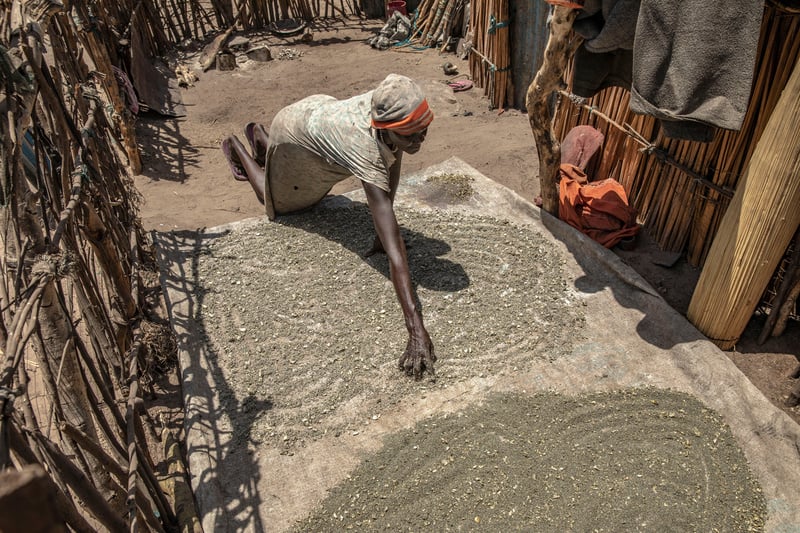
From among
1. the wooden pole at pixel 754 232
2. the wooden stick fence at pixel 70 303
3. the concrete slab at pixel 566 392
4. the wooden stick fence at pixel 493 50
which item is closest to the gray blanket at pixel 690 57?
the wooden pole at pixel 754 232

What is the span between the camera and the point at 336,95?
715cm

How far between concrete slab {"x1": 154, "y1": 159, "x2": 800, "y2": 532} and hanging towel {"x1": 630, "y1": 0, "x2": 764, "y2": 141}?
1068mm

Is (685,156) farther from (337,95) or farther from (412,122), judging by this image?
(337,95)

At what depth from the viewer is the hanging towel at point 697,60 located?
2217 mm

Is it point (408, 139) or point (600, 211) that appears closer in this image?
point (408, 139)

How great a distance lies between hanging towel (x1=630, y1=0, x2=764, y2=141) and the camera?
7.27 ft

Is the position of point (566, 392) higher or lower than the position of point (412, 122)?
lower

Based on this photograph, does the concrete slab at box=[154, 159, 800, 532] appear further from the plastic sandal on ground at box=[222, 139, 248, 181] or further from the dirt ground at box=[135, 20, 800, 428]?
the plastic sandal on ground at box=[222, 139, 248, 181]

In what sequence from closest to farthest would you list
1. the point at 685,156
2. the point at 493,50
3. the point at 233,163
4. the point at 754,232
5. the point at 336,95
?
the point at 754,232 < the point at 685,156 < the point at 233,163 < the point at 493,50 < the point at 336,95

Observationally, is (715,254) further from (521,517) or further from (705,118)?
(521,517)

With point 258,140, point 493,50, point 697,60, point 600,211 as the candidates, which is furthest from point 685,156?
point 493,50

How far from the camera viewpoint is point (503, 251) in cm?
364

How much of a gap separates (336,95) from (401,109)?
15.5ft

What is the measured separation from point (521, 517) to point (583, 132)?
3076mm
